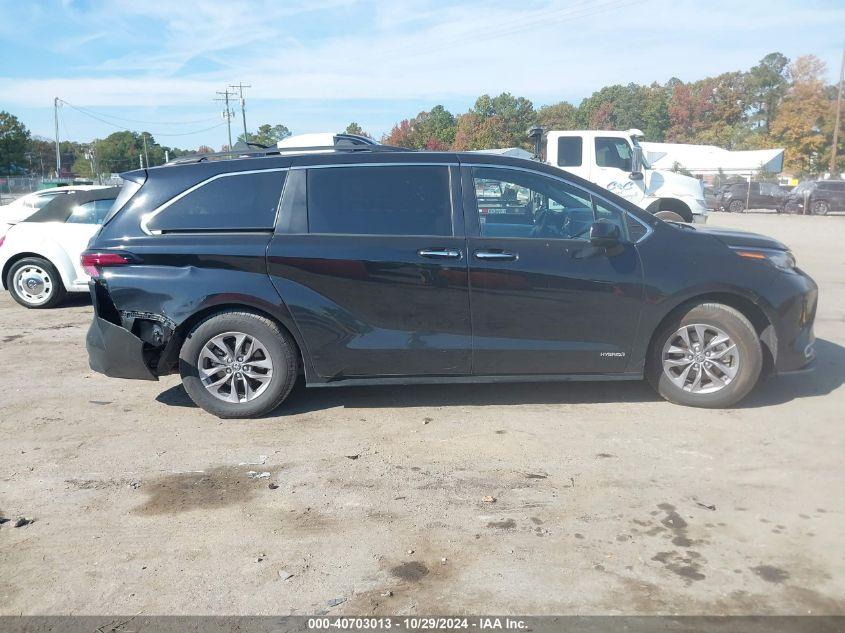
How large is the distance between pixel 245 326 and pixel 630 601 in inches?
128

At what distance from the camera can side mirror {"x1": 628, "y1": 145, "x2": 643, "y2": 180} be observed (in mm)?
14180

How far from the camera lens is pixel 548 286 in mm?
5164

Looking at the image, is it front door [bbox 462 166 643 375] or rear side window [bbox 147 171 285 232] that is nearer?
front door [bbox 462 166 643 375]

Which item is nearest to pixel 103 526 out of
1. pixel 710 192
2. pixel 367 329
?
pixel 367 329

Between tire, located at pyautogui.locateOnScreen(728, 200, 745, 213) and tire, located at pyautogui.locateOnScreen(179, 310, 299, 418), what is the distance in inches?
1404

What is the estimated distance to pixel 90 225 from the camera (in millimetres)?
9922

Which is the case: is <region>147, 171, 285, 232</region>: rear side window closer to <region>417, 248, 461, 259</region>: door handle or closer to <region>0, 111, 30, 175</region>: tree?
<region>417, 248, 461, 259</region>: door handle

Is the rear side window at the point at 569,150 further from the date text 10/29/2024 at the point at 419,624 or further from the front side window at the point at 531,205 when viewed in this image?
the date text 10/29/2024 at the point at 419,624

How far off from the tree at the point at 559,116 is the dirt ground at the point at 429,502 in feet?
272

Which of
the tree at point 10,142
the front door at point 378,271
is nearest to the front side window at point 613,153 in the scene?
the front door at point 378,271

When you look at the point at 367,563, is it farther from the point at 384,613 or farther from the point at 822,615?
the point at 822,615

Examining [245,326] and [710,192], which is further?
[710,192]

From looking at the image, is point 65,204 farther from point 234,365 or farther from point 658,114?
point 658,114

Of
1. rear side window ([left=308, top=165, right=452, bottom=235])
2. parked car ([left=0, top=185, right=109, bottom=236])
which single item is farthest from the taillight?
→ parked car ([left=0, top=185, right=109, bottom=236])
